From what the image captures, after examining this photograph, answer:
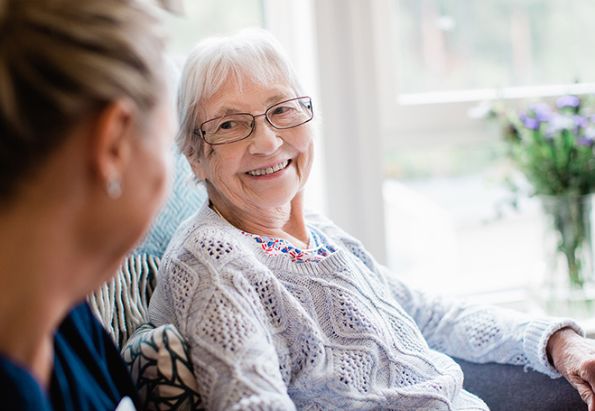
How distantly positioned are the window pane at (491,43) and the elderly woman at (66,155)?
5.74 ft

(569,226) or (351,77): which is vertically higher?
(351,77)

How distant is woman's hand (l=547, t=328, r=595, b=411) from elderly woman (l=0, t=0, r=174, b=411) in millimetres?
977

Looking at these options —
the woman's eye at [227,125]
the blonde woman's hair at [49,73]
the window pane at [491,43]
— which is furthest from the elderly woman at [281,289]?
the window pane at [491,43]

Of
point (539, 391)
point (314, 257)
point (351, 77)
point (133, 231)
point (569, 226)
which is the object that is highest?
point (351, 77)

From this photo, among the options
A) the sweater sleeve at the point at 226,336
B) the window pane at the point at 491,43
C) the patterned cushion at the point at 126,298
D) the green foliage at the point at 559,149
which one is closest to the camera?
the sweater sleeve at the point at 226,336

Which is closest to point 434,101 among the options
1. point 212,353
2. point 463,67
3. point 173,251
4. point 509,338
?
point 463,67

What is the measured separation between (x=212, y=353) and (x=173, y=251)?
26 cm

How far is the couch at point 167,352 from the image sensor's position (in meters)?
1.23

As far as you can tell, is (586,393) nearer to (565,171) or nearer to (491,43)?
(565,171)

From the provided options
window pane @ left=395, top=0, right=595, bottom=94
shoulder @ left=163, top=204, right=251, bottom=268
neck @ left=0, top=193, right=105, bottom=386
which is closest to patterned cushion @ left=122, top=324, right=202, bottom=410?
shoulder @ left=163, top=204, right=251, bottom=268

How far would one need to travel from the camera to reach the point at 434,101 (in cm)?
255

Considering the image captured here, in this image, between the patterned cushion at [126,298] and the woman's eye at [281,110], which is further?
the woman's eye at [281,110]

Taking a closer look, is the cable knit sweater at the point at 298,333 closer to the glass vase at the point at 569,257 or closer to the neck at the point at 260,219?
A: the neck at the point at 260,219

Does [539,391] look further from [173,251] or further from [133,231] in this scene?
[133,231]
